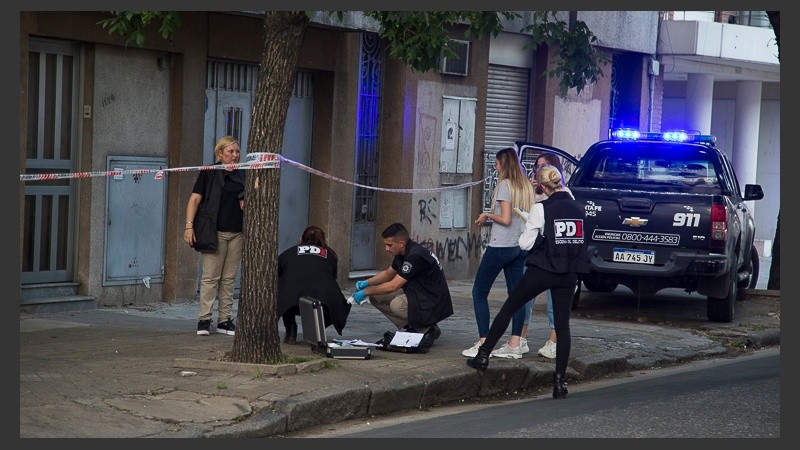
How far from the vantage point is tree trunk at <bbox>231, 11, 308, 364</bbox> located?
9289 millimetres

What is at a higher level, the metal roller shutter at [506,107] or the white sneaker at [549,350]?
the metal roller shutter at [506,107]

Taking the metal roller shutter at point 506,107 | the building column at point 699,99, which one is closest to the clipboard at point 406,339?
the metal roller shutter at point 506,107

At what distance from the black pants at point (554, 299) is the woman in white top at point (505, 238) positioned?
98 centimetres

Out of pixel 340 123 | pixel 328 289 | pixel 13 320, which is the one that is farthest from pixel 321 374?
pixel 340 123

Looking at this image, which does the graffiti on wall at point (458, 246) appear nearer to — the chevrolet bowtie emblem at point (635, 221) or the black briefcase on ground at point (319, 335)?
the chevrolet bowtie emblem at point (635, 221)

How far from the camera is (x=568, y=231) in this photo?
949cm

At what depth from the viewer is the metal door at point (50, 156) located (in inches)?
473

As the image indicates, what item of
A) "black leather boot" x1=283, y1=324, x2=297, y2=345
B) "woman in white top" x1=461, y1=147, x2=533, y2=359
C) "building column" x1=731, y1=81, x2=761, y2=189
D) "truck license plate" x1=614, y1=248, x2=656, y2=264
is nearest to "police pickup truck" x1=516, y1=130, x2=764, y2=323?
"truck license plate" x1=614, y1=248, x2=656, y2=264

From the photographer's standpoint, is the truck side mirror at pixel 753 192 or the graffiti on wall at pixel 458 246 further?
the graffiti on wall at pixel 458 246

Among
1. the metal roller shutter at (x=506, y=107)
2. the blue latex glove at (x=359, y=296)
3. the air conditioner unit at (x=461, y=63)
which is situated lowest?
the blue latex glove at (x=359, y=296)

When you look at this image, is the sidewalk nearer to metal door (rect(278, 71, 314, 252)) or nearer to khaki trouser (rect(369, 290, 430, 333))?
khaki trouser (rect(369, 290, 430, 333))

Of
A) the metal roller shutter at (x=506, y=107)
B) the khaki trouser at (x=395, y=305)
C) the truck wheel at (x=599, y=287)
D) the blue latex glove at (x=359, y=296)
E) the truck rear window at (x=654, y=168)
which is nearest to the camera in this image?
the blue latex glove at (x=359, y=296)

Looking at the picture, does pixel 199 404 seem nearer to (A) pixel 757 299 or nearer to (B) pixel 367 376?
(B) pixel 367 376

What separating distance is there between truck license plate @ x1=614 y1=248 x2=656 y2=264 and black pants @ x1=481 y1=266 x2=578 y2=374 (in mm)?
3784
